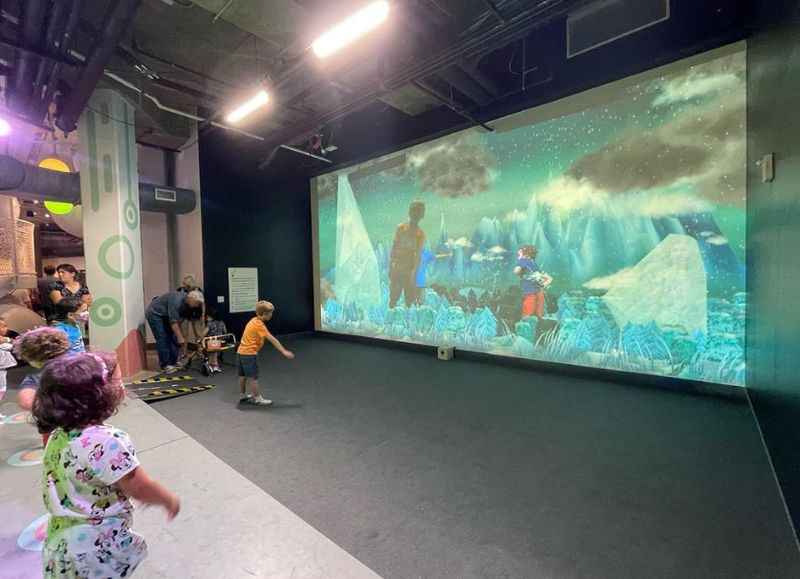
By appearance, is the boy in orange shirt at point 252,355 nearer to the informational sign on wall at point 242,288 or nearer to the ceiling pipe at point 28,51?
the ceiling pipe at point 28,51

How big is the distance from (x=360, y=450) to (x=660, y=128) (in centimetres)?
504

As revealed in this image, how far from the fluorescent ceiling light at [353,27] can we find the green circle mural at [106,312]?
4571mm

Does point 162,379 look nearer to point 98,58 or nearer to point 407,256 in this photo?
point 98,58

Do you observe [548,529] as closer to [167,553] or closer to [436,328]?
[167,553]

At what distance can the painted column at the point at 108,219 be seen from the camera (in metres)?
5.23

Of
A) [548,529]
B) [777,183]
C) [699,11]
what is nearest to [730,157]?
[699,11]

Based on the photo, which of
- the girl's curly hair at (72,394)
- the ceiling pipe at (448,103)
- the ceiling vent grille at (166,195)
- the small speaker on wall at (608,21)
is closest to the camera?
the girl's curly hair at (72,394)

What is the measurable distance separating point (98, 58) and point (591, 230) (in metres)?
6.26

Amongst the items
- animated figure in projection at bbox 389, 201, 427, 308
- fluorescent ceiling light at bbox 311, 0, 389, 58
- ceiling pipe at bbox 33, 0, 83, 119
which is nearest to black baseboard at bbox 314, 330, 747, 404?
animated figure in projection at bbox 389, 201, 427, 308

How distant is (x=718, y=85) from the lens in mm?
4102

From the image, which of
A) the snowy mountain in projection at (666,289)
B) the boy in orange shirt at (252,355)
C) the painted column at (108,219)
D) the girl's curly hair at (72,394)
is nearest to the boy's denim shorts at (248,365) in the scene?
the boy in orange shirt at (252,355)

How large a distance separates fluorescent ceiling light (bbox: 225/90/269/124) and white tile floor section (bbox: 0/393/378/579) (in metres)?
4.31

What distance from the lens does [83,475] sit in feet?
3.32

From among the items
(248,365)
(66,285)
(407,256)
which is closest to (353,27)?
(248,365)
